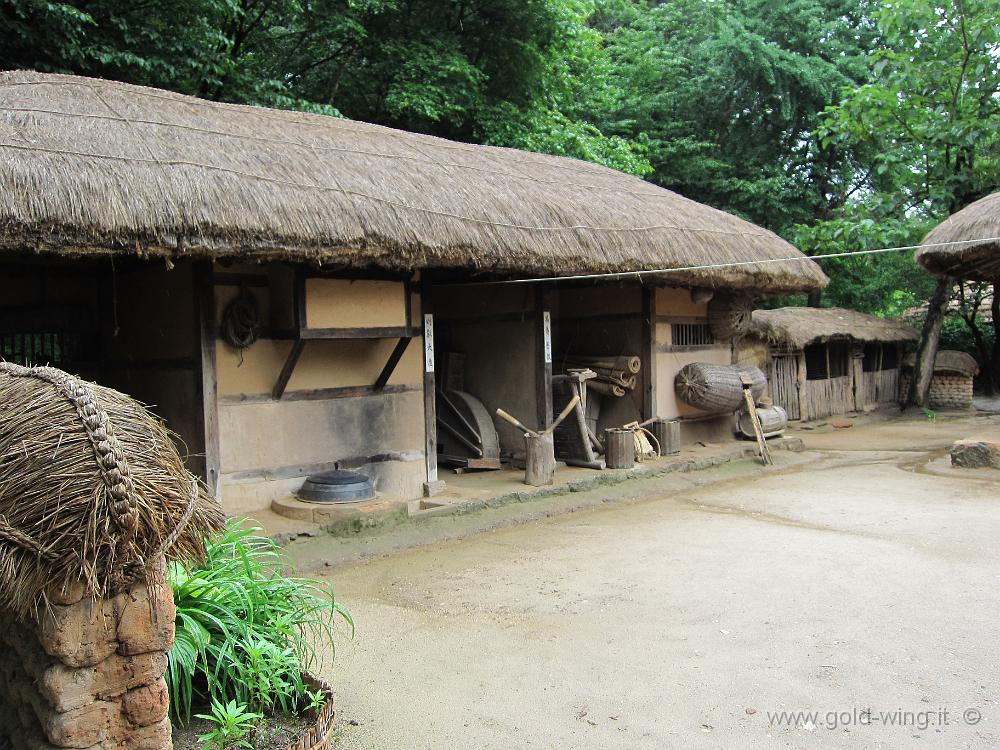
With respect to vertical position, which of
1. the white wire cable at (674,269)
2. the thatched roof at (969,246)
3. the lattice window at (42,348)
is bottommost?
the lattice window at (42,348)

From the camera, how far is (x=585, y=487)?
27.6 ft

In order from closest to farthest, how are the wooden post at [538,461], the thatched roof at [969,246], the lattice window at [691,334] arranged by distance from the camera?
the wooden post at [538,461] < the thatched roof at [969,246] < the lattice window at [691,334]

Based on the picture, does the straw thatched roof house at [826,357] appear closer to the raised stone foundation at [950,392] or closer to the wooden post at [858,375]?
the wooden post at [858,375]

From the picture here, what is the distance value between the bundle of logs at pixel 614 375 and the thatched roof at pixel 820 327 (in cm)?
379

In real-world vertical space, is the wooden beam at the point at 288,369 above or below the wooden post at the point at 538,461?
above

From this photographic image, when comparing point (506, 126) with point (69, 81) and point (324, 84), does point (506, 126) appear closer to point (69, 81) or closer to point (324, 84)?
point (324, 84)

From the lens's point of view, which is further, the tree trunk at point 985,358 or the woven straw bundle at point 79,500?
the tree trunk at point 985,358

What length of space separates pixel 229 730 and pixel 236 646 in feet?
1.53

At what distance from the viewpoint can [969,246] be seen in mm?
10219

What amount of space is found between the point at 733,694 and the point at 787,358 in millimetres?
10815

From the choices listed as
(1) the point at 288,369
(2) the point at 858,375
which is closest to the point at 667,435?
(1) the point at 288,369

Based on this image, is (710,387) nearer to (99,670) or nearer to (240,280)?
(240,280)

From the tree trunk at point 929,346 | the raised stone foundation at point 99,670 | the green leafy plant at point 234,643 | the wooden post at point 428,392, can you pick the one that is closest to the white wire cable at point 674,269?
the wooden post at point 428,392

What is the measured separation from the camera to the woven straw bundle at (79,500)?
232 cm
